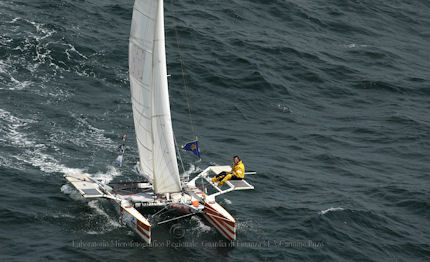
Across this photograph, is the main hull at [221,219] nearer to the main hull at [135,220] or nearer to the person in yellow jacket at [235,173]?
the person in yellow jacket at [235,173]

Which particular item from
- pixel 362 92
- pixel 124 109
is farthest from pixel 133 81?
pixel 362 92

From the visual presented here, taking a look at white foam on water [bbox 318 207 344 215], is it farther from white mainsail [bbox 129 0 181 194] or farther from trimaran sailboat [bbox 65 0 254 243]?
white mainsail [bbox 129 0 181 194]

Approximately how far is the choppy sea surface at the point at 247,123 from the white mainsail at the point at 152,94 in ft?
8.34

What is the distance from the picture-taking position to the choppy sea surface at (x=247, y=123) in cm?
3300

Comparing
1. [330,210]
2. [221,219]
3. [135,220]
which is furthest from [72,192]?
[330,210]

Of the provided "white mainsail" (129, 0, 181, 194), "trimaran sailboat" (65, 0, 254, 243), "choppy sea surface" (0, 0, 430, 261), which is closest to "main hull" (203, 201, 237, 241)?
"trimaran sailboat" (65, 0, 254, 243)

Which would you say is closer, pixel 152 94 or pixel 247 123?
pixel 152 94

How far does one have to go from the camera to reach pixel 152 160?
34.2 m

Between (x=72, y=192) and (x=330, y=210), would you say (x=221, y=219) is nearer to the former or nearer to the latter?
(x=330, y=210)

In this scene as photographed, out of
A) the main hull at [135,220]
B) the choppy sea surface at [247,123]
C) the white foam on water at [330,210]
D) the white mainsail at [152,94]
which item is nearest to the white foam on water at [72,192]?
the choppy sea surface at [247,123]

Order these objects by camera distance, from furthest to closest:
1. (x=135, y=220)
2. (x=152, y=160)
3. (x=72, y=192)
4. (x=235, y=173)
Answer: (x=235, y=173)
(x=72, y=192)
(x=152, y=160)
(x=135, y=220)

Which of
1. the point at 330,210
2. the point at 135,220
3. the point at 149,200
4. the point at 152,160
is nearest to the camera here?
the point at 135,220

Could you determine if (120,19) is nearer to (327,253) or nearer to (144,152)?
(144,152)

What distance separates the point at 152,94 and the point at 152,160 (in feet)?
11.7
